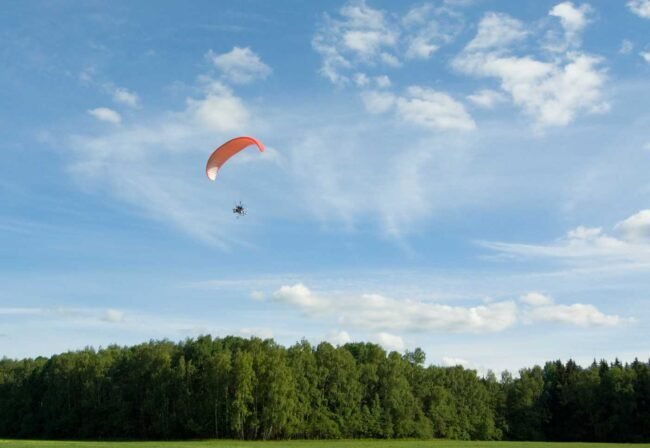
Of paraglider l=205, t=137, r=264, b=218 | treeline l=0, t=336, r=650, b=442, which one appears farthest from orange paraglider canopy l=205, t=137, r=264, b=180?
treeline l=0, t=336, r=650, b=442

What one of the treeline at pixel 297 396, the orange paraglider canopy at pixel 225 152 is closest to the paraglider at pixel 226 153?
the orange paraglider canopy at pixel 225 152

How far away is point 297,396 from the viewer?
83.9 m

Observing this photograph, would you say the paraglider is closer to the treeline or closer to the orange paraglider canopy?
the orange paraglider canopy

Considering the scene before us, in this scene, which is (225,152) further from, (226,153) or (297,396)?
(297,396)

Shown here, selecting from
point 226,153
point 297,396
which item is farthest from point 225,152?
point 297,396

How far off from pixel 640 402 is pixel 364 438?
4541cm

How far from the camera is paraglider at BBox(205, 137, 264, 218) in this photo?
35.7 metres

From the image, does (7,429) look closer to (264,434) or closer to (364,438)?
(264,434)

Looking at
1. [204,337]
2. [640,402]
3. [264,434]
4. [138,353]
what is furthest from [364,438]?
[640,402]

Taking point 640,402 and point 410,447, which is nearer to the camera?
point 410,447

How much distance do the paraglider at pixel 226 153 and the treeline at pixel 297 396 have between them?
48410mm

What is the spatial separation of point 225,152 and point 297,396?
54.6 metres

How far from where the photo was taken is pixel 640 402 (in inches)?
3866

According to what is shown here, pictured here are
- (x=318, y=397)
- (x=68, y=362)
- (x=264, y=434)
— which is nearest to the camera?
(x=264, y=434)
